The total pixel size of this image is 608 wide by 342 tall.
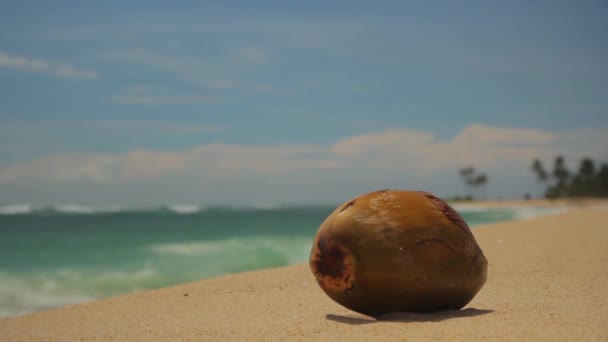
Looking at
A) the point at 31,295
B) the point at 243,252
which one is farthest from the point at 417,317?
the point at 243,252

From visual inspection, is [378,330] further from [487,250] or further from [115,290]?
[115,290]

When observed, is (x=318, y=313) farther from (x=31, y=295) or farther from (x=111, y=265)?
(x=111, y=265)

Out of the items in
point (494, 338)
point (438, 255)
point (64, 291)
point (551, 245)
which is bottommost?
point (64, 291)

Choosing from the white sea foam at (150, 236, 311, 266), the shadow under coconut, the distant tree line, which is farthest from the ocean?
the distant tree line

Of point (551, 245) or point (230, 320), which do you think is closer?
point (230, 320)

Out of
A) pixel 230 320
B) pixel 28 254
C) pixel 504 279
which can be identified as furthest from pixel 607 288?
pixel 28 254

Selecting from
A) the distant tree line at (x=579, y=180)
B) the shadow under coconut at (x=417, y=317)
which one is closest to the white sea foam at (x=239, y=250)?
the shadow under coconut at (x=417, y=317)

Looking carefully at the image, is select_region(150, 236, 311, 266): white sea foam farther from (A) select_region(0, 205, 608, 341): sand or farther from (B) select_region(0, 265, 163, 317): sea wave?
(A) select_region(0, 205, 608, 341): sand
